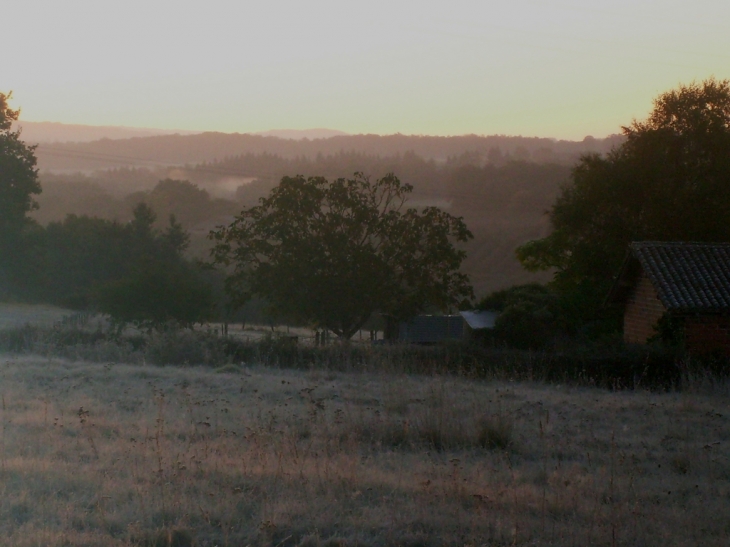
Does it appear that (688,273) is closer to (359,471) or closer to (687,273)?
(687,273)

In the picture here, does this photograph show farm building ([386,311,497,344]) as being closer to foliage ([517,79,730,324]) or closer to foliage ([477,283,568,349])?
foliage ([517,79,730,324])

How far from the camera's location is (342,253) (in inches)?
1374

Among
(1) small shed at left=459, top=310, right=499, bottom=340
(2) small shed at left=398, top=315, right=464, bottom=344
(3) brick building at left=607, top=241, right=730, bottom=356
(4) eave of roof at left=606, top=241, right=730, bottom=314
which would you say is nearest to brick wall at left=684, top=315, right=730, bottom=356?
(3) brick building at left=607, top=241, right=730, bottom=356

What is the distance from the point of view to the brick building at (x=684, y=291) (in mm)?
22812

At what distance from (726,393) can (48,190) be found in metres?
98.0

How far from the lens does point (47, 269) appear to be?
2467 inches

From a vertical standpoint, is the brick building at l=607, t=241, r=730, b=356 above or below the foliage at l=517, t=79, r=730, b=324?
below

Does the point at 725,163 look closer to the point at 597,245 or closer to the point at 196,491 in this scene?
the point at 597,245

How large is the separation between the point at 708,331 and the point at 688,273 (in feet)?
6.46

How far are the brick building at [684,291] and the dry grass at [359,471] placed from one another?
1105 cm

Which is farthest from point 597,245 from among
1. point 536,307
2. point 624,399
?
point 624,399

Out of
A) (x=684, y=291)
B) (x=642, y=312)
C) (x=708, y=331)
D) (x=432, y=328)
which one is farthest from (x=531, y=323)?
(x=432, y=328)

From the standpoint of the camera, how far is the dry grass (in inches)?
217

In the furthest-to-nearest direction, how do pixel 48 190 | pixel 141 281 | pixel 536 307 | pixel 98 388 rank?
1. pixel 48 190
2. pixel 141 281
3. pixel 536 307
4. pixel 98 388
